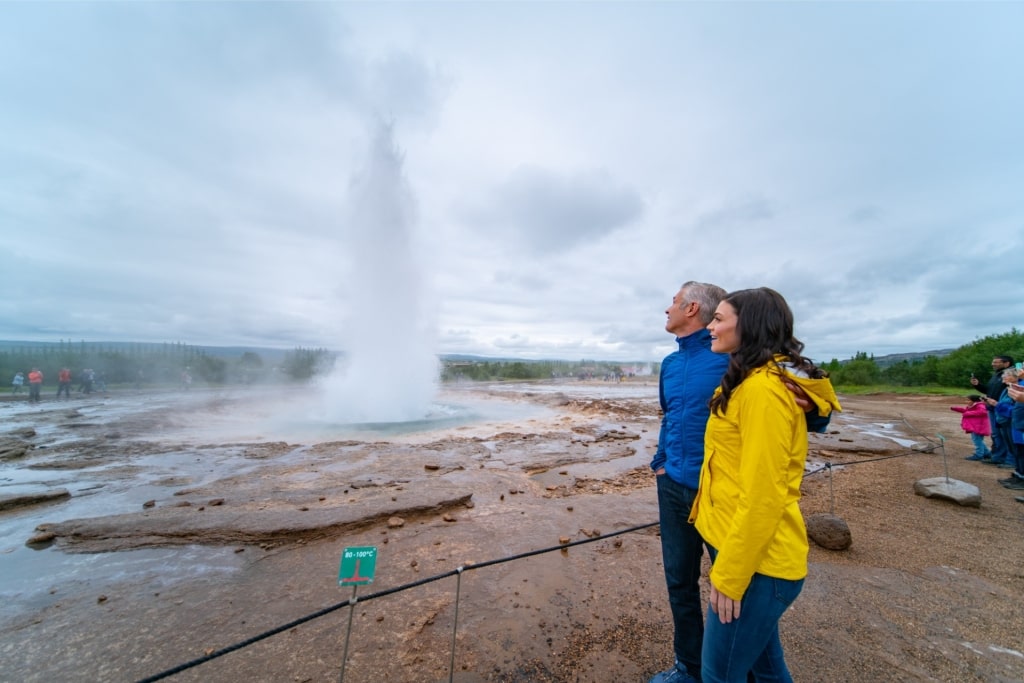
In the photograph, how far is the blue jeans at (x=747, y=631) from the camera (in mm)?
1620

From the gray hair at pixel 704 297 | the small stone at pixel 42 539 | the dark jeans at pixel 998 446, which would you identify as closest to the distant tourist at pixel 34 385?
the small stone at pixel 42 539

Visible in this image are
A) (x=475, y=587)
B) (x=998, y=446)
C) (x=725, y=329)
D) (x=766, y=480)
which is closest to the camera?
(x=766, y=480)

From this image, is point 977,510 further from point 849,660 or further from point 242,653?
point 242,653

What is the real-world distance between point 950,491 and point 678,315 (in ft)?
24.6

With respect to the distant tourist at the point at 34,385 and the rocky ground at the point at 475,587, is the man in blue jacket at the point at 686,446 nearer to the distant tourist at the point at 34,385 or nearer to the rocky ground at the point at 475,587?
the rocky ground at the point at 475,587

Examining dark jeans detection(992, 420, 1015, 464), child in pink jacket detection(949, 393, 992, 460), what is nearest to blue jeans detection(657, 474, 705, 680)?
dark jeans detection(992, 420, 1015, 464)

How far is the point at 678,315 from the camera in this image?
240 centimetres

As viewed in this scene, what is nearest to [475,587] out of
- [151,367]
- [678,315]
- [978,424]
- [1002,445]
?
[678,315]

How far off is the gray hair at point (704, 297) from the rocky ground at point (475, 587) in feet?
7.20

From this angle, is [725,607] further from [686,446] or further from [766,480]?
[686,446]

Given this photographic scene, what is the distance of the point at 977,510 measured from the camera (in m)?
5.99

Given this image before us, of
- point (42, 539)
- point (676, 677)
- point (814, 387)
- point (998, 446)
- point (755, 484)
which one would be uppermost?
point (814, 387)

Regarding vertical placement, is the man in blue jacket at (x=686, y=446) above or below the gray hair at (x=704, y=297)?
below

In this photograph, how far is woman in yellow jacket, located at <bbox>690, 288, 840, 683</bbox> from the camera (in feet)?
5.12
